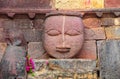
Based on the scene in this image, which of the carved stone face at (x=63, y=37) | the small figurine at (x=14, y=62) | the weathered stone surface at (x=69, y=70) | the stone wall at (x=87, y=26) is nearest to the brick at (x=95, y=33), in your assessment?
the stone wall at (x=87, y=26)

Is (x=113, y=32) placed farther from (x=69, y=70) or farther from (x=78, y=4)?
(x=69, y=70)

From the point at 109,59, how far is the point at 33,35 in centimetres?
131

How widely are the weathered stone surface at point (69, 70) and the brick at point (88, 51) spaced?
39cm

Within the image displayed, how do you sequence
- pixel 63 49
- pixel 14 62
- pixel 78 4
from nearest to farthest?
pixel 14 62
pixel 63 49
pixel 78 4

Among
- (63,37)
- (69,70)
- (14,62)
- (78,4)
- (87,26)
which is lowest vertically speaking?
(69,70)

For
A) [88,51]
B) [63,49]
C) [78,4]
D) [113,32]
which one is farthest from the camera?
[78,4]

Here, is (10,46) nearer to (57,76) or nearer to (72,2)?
(57,76)

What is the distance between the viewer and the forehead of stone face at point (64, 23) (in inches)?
204

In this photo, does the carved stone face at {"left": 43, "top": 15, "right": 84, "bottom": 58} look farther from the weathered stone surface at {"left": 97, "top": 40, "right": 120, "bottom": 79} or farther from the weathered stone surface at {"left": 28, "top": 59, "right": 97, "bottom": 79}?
the weathered stone surface at {"left": 97, "top": 40, "right": 120, "bottom": 79}

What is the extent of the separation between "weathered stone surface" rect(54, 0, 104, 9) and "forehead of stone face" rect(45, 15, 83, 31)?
1.41 feet

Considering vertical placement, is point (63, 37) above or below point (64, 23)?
below

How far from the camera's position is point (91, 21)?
557 cm

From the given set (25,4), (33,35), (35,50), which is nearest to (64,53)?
(35,50)

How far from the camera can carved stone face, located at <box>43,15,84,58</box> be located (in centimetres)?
516
